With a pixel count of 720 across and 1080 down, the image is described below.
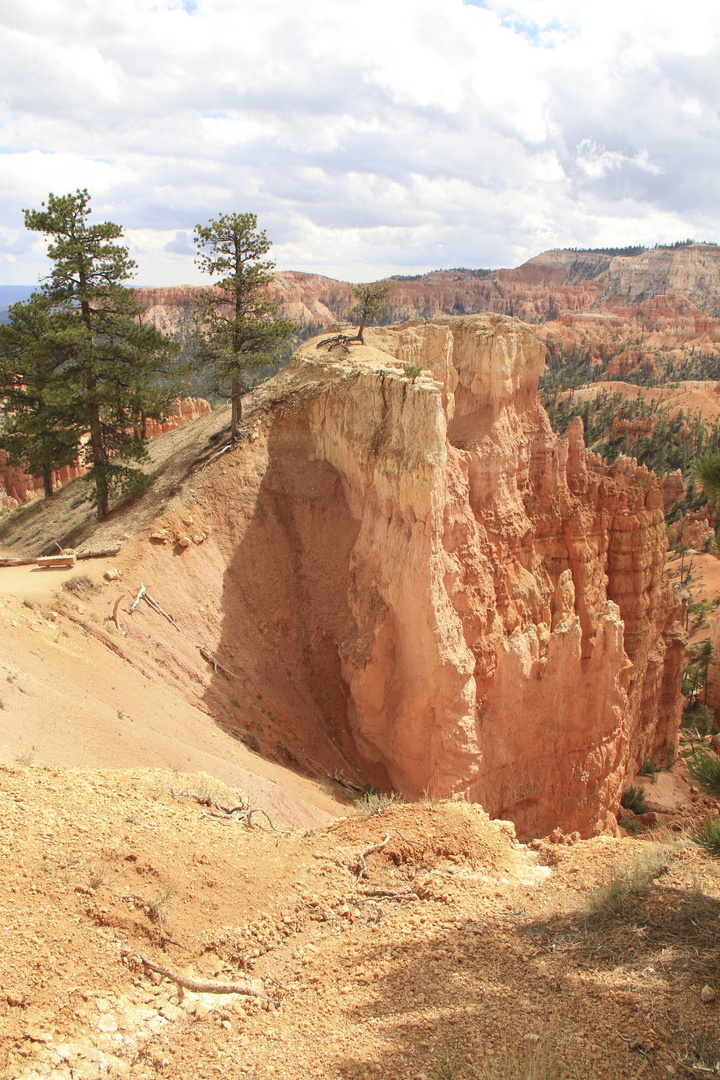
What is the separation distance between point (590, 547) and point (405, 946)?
16808mm

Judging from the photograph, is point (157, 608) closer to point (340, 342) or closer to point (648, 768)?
point (340, 342)

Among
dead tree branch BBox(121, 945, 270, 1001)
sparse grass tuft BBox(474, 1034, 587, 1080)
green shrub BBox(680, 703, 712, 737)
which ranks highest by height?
sparse grass tuft BBox(474, 1034, 587, 1080)

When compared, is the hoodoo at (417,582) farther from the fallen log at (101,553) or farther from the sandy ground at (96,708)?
the sandy ground at (96,708)

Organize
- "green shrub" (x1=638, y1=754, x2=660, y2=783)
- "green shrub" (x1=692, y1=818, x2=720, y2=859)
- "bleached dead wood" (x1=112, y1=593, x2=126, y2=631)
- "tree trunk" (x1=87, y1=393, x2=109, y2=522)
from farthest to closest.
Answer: "green shrub" (x1=638, y1=754, x2=660, y2=783)
"tree trunk" (x1=87, y1=393, x2=109, y2=522)
"bleached dead wood" (x1=112, y1=593, x2=126, y2=631)
"green shrub" (x1=692, y1=818, x2=720, y2=859)

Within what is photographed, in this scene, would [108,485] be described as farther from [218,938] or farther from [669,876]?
[669,876]

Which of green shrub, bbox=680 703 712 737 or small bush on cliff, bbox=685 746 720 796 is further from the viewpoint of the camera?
green shrub, bbox=680 703 712 737

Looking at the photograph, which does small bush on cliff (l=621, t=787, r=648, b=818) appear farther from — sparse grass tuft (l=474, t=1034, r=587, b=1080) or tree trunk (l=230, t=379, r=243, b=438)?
sparse grass tuft (l=474, t=1034, r=587, b=1080)

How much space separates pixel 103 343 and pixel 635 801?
21036 millimetres

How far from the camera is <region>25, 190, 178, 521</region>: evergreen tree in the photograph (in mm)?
16312

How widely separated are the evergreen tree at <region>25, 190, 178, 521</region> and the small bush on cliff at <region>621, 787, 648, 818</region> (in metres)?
17.5

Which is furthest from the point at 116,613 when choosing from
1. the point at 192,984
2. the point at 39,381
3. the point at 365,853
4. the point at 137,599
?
the point at 192,984

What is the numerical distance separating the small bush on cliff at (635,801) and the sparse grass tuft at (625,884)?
14.4 meters

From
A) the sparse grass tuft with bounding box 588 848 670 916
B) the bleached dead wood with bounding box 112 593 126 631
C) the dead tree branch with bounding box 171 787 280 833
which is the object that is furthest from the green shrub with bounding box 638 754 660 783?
the dead tree branch with bounding box 171 787 280 833

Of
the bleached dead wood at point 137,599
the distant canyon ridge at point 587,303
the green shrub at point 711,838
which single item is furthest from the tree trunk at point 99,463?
the distant canyon ridge at point 587,303
